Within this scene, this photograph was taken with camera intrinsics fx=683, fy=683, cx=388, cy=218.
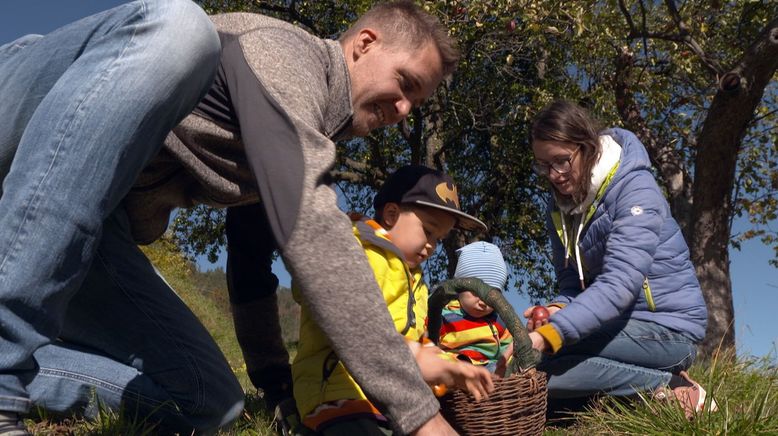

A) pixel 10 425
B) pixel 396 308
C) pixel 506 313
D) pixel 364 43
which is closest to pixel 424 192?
pixel 396 308

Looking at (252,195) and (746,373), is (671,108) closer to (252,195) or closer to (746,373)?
(746,373)

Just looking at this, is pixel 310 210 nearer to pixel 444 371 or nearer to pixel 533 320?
pixel 444 371

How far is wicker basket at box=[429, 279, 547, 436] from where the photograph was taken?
2607 millimetres

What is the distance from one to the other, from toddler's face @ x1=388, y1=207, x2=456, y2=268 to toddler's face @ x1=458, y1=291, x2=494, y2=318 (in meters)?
0.83

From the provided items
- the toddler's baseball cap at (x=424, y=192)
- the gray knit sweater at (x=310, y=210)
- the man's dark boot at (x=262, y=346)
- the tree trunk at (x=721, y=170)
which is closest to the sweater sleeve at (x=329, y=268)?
the gray knit sweater at (x=310, y=210)

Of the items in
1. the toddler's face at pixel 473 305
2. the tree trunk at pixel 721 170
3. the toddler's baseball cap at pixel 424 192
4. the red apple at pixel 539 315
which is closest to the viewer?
the toddler's baseball cap at pixel 424 192

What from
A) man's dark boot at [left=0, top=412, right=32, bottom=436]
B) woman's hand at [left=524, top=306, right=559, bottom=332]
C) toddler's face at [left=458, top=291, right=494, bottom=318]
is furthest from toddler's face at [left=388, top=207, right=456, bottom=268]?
man's dark boot at [left=0, top=412, right=32, bottom=436]

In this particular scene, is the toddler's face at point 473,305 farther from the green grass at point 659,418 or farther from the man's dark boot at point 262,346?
the man's dark boot at point 262,346

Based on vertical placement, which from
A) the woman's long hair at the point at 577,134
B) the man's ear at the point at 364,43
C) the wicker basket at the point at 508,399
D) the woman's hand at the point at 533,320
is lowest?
the woman's hand at the point at 533,320

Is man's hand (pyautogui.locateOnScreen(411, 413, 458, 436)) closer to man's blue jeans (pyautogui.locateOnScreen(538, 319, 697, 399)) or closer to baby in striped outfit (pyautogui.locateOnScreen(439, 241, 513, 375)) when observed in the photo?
man's blue jeans (pyautogui.locateOnScreen(538, 319, 697, 399))

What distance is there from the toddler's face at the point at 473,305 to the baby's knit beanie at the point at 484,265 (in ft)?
0.50

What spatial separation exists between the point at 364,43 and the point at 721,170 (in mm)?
7085

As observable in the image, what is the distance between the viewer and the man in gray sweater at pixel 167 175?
5.58ft

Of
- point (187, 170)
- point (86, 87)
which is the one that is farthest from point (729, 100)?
point (86, 87)
